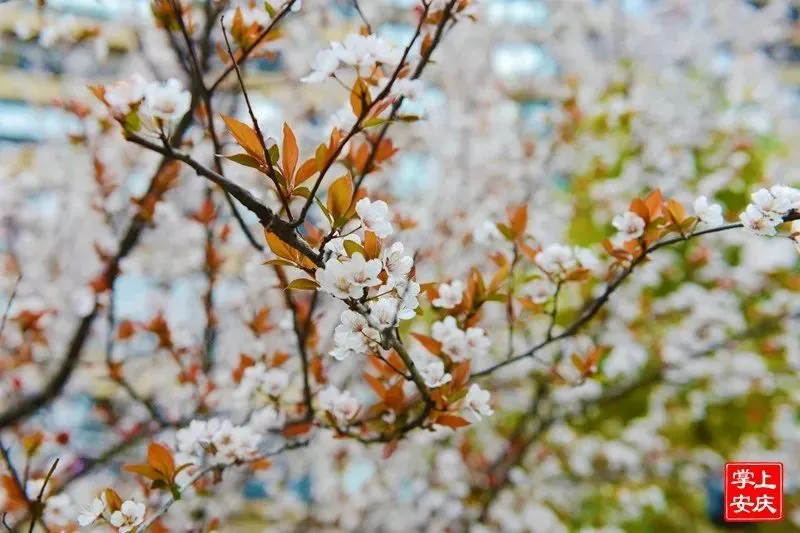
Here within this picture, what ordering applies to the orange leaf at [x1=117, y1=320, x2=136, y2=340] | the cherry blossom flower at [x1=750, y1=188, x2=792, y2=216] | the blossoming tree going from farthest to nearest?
the orange leaf at [x1=117, y1=320, x2=136, y2=340] → the blossoming tree → the cherry blossom flower at [x1=750, y1=188, x2=792, y2=216]

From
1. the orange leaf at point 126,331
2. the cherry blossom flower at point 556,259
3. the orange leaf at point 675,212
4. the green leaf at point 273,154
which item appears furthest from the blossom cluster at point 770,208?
the orange leaf at point 126,331

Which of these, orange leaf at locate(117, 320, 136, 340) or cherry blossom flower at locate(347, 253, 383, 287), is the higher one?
orange leaf at locate(117, 320, 136, 340)

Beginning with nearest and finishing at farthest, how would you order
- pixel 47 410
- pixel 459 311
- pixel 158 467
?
pixel 158 467 < pixel 459 311 < pixel 47 410

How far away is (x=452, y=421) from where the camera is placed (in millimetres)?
1025

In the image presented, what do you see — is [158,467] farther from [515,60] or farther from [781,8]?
[781,8]

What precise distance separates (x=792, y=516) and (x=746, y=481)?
2.62 metres

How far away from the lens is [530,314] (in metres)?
1.30

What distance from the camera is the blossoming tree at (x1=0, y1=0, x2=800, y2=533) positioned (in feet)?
3.33

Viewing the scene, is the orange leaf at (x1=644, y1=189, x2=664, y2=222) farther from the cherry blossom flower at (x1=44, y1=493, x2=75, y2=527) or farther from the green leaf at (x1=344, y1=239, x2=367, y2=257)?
the cherry blossom flower at (x1=44, y1=493, x2=75, y2=527)

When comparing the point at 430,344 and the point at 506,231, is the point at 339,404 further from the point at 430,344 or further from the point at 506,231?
the point at 506,231

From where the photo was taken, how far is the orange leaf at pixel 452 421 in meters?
1.02

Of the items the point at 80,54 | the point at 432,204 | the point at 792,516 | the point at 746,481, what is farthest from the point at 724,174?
the point at 80,54

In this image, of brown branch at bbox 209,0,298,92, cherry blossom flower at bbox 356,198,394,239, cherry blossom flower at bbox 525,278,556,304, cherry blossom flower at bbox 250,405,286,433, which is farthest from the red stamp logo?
brown branch at bbox 209,0,298,92

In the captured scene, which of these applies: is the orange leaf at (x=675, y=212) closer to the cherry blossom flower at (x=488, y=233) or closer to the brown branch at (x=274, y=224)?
the cherry blossom flower at (x=488, y=233)
